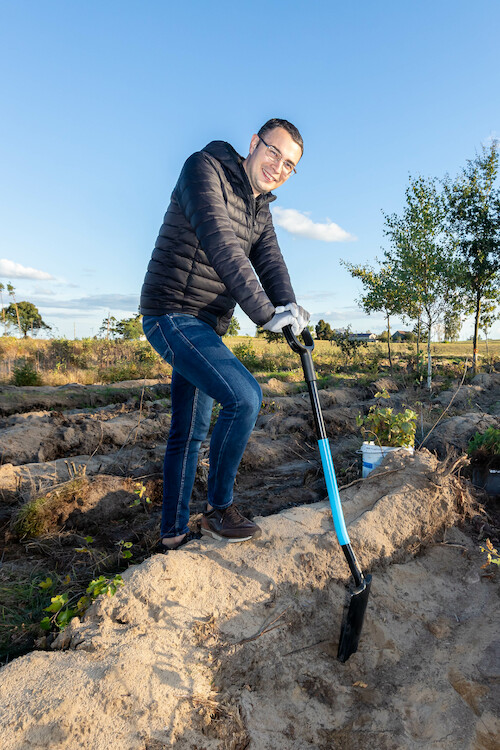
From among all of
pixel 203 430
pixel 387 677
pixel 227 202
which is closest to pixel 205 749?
pixel 387 677

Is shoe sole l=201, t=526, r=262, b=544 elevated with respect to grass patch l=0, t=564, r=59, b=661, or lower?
elevated

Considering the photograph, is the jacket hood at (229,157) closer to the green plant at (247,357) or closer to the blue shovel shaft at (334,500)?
the blue shovel shaft at (334,500)

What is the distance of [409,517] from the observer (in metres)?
3.16

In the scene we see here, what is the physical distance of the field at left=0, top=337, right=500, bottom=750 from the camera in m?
1.78

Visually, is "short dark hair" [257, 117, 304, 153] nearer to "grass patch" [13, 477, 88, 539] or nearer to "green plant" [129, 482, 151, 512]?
"green plant" [129, 482, 151, 512]

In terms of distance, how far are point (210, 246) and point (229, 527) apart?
4.97 feet

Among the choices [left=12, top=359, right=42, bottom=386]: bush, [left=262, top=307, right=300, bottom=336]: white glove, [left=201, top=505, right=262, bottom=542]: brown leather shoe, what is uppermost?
[left=262, top=307, right=300, bottom=336]: white glove

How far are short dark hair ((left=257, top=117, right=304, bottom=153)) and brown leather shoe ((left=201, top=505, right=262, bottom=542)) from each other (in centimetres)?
201

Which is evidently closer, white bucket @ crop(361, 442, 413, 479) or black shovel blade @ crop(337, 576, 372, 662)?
black shovel blade @ crop(337, 576, 372, 662)

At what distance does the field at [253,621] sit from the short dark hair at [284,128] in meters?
2.17

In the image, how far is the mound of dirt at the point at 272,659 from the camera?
67.7 inches

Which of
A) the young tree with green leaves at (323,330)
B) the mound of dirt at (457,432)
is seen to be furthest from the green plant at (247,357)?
the young tree with green leaves at (323,330)

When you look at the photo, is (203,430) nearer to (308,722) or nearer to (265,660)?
(265,660)

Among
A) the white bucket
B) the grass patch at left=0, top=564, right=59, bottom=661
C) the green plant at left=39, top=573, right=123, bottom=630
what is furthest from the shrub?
the grass patch at left=0, top=564, right=59, bottom=661
